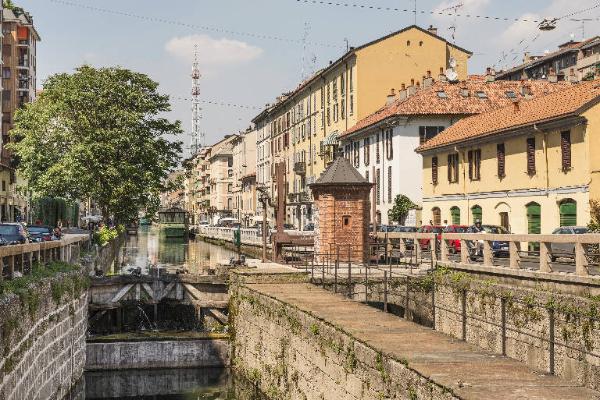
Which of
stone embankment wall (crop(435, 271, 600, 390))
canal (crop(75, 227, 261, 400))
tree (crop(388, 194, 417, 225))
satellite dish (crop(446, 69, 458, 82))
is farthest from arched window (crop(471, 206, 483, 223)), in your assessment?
canal (crop(75, 227, 261, 400))

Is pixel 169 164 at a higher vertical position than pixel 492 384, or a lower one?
higher

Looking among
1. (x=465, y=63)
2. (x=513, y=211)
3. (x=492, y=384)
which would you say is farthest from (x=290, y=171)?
(x=492, y=384)

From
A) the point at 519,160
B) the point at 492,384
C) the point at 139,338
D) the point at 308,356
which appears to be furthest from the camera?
the point at 519,160

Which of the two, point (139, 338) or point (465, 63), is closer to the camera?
point (139, 338)

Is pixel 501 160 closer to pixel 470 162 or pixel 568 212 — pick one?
pixel 470 162

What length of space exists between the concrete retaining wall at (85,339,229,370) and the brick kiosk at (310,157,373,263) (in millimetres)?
6261

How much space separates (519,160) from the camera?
123 feet

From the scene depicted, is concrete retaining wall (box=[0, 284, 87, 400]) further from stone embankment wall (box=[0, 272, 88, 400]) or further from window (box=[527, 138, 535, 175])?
window (box=[527, 138, 535, 175])

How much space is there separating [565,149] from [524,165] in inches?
133

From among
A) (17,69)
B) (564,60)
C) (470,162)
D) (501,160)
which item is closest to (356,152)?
(470,162)

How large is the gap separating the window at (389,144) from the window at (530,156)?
17793mm

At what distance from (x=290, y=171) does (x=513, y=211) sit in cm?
5211

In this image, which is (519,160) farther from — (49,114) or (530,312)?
(49,114)

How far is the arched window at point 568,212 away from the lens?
110ft
